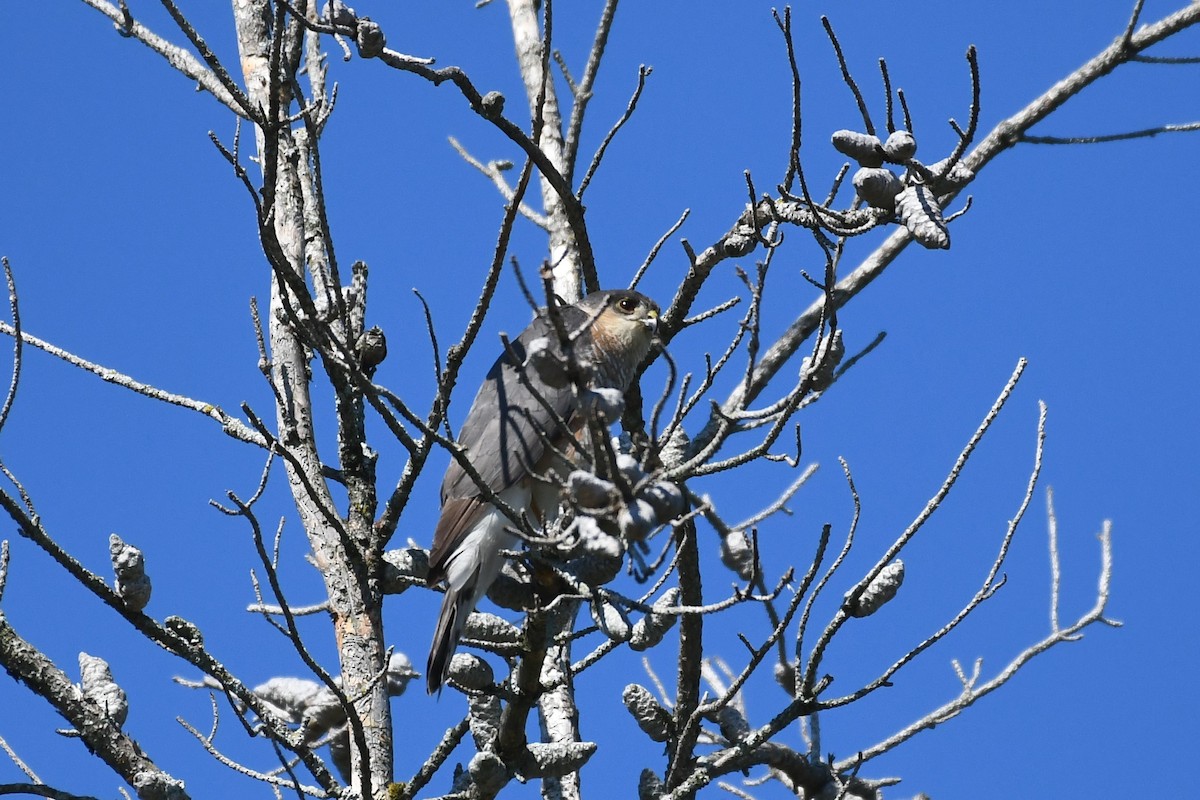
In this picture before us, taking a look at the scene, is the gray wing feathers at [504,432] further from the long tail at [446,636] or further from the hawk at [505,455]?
the long tail at [446,636]

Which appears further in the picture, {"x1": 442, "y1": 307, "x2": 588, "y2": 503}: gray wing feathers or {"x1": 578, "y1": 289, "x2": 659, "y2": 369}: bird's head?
{"x1": 578, "y1": 289, "x2": 659, "y2": 369}: bird's head

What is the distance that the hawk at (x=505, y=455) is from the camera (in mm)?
3588

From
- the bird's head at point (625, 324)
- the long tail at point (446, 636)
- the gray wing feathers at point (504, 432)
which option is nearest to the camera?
the long tail at point (446, 636)

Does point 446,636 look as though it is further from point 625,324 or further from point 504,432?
point 625,324

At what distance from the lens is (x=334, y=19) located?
10.5 feet

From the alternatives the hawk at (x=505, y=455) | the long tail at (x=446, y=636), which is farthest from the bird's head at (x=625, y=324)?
the long tail at (x=446, y=636)

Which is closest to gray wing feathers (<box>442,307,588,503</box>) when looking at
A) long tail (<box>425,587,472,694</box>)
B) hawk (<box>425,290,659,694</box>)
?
hawk (<box>425,290,659,694</box>)

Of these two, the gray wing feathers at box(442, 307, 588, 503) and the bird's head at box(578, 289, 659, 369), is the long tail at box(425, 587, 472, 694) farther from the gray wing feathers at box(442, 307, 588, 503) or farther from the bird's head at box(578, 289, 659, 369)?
the bird's head at box(578, 289, 659, 369)

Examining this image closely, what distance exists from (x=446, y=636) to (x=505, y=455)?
72 cm

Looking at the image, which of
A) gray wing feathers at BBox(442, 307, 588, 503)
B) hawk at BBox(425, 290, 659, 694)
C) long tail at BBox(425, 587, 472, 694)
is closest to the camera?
long tail at BBox(425, 587, 472, 694)

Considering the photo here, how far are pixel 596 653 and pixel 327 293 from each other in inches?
55.4

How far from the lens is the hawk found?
3.59m

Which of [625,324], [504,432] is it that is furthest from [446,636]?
[625,324]

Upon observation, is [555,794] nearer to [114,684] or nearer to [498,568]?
[498,568]
